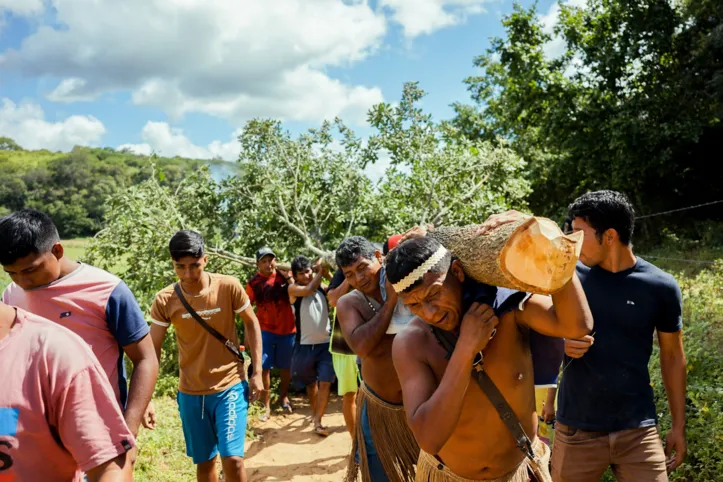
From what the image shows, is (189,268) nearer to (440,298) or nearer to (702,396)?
(440,298)

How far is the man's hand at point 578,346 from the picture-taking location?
261cm

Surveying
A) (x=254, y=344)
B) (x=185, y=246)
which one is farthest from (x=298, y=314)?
(x=185, y=246)

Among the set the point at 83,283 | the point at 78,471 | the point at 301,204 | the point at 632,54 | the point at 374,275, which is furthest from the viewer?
the point at 632,54

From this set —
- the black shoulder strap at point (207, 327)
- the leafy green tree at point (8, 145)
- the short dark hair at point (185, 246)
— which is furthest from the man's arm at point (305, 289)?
the leafy green tree at point (8, 145)

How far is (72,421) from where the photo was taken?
1.48 m

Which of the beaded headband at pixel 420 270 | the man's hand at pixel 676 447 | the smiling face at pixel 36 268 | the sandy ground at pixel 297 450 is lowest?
the sandy ground at pixel 297 450

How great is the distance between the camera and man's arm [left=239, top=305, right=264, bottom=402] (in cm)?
400

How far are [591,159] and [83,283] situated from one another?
14.5 meters

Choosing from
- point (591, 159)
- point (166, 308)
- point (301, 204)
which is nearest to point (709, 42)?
point (591, 159)

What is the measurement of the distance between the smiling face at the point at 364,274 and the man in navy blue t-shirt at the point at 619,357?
1337 millimetres

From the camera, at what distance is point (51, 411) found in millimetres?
1501

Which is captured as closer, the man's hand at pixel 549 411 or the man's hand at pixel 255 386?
the man's hand at pixel 549 411

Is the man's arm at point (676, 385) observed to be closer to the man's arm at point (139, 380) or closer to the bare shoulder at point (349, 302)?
the bare shoulder at point (349, 302)

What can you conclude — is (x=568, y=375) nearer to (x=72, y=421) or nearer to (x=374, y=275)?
(x=374, y=275)
